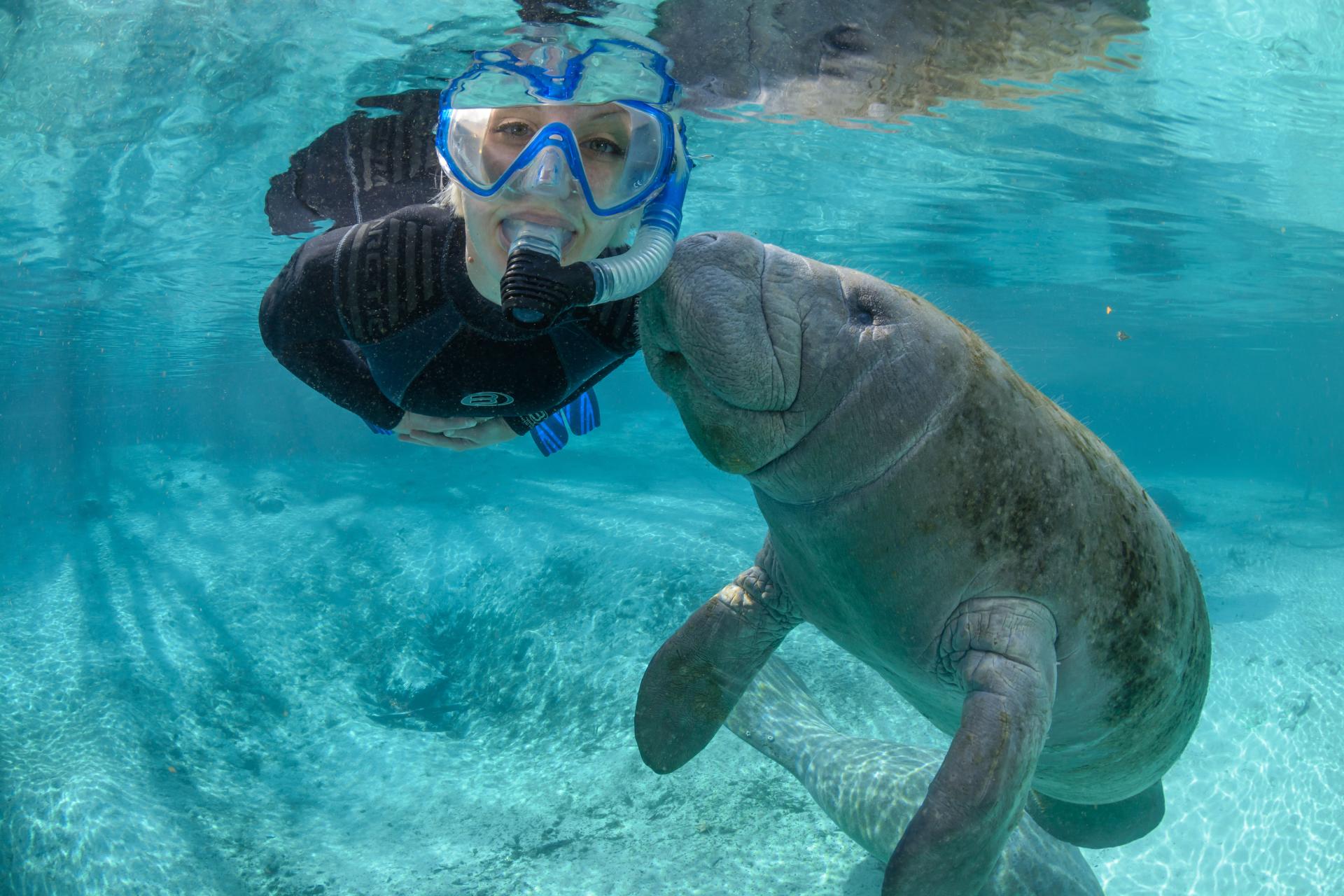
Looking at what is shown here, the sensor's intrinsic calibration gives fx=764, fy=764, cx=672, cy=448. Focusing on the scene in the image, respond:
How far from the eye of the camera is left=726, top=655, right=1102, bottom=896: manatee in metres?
4.29

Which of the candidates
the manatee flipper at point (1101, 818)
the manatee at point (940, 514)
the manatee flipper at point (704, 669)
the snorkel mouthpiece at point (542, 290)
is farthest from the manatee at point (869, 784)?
the snorkel mouthpiece at point (542, 290)

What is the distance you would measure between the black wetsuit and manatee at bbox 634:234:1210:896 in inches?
54.4

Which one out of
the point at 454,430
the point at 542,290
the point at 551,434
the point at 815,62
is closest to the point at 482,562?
the point at 551,434

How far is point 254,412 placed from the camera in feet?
344

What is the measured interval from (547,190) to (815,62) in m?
7.00

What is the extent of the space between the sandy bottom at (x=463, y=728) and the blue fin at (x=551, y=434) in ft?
9.36

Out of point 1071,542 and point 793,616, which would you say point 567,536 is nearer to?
point 793,616

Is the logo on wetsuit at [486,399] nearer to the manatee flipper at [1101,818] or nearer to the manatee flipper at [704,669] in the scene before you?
the manatee flipper at [704,669]

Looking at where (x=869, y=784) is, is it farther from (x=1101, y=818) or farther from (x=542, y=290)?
(x=542, y=290)

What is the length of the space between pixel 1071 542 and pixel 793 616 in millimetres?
1228

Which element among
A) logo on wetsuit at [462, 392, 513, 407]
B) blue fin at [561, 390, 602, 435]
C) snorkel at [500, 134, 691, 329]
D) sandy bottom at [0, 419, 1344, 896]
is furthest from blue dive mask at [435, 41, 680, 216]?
sandy bottom at [0, 419, 1344, 896]

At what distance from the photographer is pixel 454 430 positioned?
4129 millimetres

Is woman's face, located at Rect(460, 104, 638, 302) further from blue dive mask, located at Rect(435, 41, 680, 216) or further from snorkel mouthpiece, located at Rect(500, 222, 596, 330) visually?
snorkel mouthpiece, located at Rect(500, 222, 596, 330)

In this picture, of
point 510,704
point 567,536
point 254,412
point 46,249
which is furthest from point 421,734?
point 254,412
